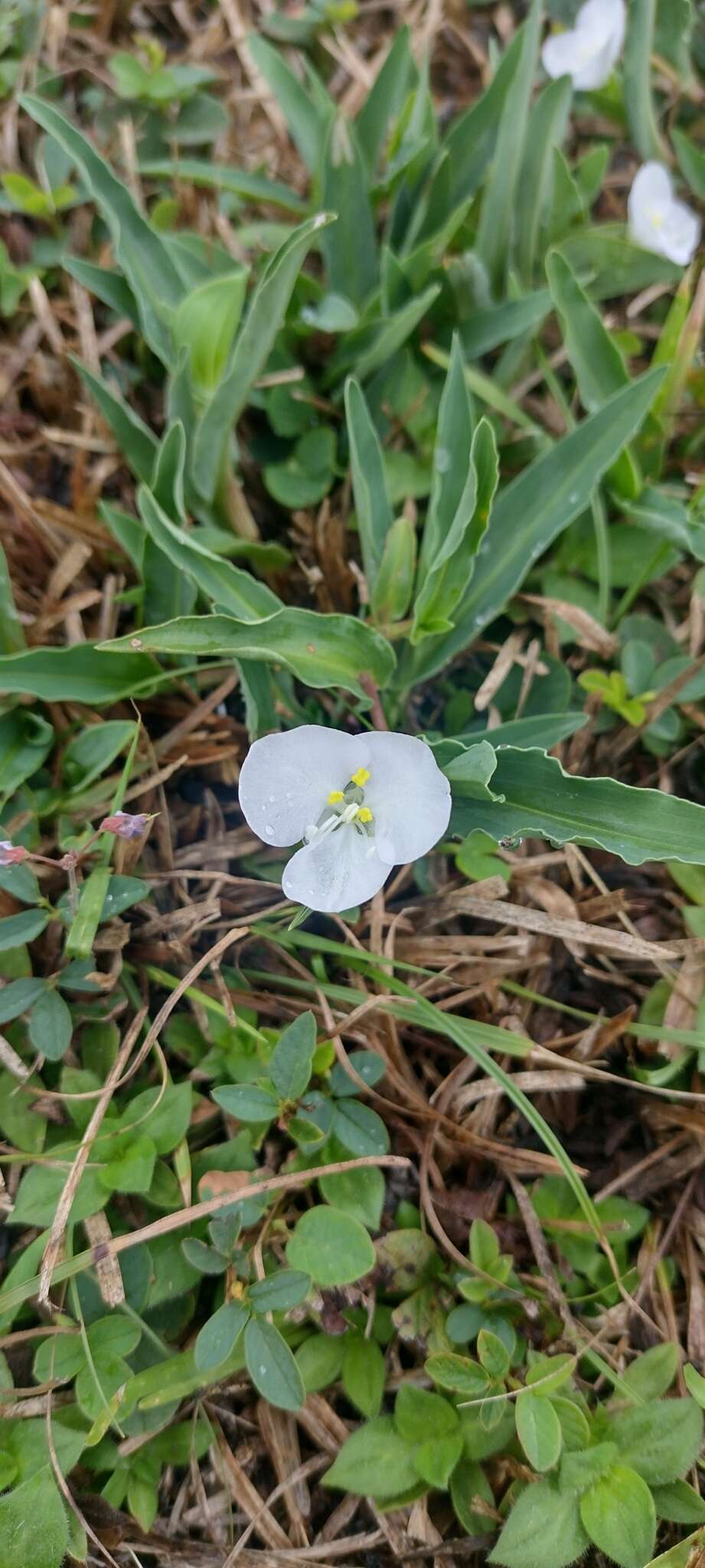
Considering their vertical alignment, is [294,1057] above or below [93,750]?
below

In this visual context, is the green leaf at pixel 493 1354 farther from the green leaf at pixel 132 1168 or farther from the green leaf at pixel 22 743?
the green leaf at pixel 22 743

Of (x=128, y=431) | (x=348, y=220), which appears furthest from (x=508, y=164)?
(x=128, y=431)

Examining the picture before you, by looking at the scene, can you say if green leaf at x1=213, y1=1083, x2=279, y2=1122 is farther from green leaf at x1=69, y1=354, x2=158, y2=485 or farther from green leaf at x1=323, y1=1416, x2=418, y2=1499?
green leaf at x1=69, y1=354, x2=158, y2=485

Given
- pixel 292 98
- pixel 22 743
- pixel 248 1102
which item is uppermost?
pixel 292 98

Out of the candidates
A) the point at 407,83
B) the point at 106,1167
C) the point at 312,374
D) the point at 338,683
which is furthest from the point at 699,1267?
the point at 407,83

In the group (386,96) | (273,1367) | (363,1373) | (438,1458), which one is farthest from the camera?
(386,96)

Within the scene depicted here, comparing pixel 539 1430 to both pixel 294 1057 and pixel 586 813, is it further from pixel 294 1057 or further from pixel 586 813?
pixel 586 813

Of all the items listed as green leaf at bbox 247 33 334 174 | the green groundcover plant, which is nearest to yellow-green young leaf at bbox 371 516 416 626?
the green groundcover plant
